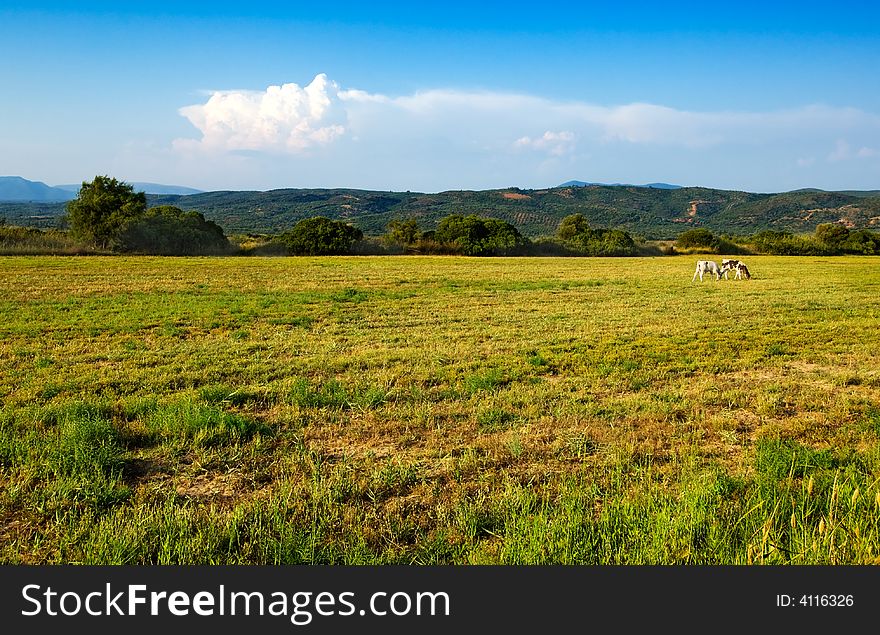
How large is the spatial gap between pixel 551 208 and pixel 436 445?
164m

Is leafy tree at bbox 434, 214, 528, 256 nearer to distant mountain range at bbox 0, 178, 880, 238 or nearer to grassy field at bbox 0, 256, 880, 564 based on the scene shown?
distant mountain range at bbox 0, 178, 880, 238

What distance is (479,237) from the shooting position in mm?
69000

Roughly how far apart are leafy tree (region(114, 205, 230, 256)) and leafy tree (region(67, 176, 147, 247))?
0.90m

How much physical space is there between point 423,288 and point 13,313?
14.2 meters

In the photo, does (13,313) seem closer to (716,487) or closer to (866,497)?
(716,487)

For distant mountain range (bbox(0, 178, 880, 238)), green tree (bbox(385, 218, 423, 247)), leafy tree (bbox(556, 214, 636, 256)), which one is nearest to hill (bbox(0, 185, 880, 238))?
distant mountain range (bbox(0, 178, 880, 238))

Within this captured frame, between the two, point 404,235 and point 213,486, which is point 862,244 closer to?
point 404,235

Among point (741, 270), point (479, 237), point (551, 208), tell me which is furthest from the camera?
point (551, 208)

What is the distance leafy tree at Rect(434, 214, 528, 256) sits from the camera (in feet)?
222

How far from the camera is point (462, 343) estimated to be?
36.7ft

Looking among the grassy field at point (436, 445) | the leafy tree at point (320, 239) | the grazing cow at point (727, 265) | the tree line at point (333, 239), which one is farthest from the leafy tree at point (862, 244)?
the grassy field at point (436, 445)

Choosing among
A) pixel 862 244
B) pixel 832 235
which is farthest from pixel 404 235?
pixel 862 244

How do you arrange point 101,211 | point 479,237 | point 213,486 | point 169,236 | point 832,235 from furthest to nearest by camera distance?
point 832,235 → point 479,237 → point 169,236 → point 101,211 → point 213,486

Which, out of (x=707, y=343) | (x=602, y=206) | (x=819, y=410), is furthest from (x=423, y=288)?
(x=602, y=206)
